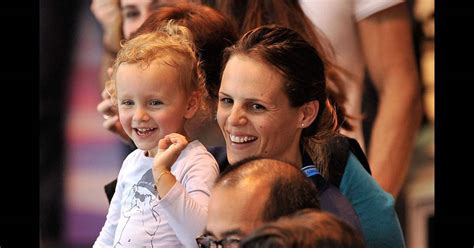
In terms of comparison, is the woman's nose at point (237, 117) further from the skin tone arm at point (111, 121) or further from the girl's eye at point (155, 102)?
the skin tone arm at point (111, 121)

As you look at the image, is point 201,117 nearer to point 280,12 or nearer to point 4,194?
point 280,12

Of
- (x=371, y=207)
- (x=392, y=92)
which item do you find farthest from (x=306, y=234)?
(x=392, y=92)

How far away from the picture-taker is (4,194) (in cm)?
306

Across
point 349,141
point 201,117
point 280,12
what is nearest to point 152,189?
point 201,117

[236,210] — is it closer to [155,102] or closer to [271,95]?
[271,95]

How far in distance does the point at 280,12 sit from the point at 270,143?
2.69ft

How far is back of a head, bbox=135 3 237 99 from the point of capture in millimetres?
2256

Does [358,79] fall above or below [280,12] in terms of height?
below

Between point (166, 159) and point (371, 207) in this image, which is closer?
point (166, 159)

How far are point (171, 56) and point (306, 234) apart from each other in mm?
942

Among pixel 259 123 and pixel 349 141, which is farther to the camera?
pixel 349 141

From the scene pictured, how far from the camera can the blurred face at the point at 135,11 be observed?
284 cm

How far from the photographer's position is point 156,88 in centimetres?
210

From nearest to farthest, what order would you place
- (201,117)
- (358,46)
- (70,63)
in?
(201,117), (358,46), (70,63)
